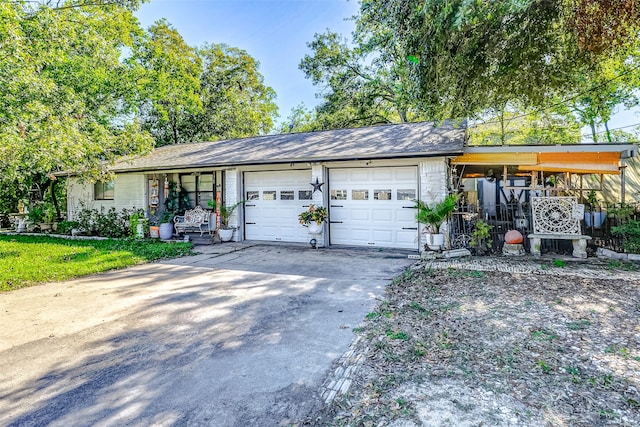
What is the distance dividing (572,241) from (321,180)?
238 inches

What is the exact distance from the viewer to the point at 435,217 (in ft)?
24.8

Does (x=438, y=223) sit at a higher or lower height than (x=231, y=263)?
higher

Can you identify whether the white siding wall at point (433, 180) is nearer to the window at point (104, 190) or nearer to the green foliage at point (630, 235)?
the green foliage at point (630, 235)

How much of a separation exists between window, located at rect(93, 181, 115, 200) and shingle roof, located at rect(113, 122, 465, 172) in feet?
4.69

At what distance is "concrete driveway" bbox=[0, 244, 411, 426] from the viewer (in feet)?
7.94

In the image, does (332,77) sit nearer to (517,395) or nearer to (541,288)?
(541,288)

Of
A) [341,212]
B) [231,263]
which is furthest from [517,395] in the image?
[341,212]

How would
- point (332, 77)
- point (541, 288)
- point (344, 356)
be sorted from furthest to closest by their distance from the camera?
1. point (332, 77)
2. point (541, 288)
3. point (344, 356)

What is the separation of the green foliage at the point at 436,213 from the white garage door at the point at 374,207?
0.78 metres

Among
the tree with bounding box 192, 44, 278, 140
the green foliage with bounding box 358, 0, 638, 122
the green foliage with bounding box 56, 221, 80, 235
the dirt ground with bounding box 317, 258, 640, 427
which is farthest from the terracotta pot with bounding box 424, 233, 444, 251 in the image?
the tree with bounding box 192, 44, 278, 140

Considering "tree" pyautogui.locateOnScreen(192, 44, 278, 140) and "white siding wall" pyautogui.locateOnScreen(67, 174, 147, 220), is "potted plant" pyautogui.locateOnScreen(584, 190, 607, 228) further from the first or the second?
"tree" pyautogui.locateOnScreen(192, 44, 278, 140)

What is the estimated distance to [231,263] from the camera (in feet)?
24.7

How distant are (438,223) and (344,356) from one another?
17.3 ft

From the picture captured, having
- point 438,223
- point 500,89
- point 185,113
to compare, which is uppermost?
point 185,113
